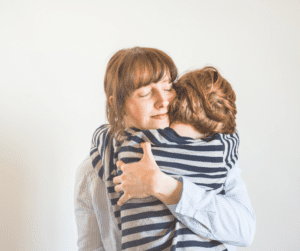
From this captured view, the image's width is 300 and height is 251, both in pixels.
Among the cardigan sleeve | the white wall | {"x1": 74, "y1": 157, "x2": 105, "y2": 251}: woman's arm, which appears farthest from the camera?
the white wall

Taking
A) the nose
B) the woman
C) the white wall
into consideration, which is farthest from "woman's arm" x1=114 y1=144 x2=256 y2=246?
the white wall

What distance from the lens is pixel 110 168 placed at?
0.78 m

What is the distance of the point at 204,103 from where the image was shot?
70 cm

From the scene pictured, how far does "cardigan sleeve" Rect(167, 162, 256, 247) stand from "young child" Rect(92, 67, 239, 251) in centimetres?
3

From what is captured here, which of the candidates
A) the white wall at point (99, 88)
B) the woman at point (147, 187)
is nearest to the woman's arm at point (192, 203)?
the woman at point (147, 187)

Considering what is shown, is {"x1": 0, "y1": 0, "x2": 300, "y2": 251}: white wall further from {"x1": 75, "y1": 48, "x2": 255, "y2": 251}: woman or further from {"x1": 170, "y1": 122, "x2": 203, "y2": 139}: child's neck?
{"x1": 170, "y1": 122, "x2": 203, "y2": 139}: child's neck

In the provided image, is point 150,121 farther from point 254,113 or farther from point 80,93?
point 254,113

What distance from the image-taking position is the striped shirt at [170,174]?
66 cm

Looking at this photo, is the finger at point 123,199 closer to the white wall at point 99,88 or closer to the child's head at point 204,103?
the child's head at point 204,103

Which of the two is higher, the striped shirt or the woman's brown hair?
the woman's brown hair

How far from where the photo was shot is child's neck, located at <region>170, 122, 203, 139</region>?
0.71 meters

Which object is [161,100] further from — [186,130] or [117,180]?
[117,180]

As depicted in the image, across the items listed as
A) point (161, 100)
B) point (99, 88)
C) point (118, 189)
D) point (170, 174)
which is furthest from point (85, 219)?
point (99, 88)

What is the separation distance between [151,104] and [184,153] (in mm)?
159
